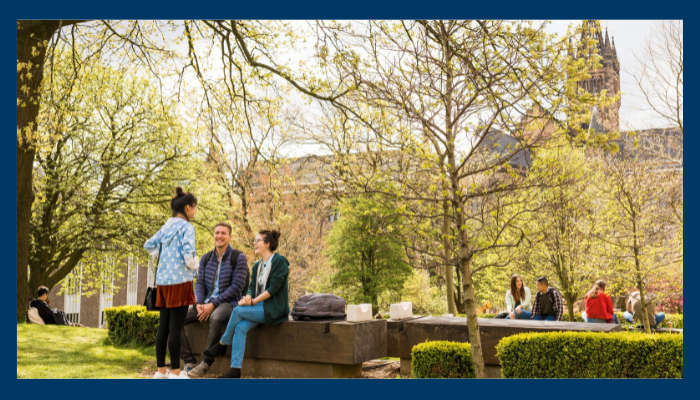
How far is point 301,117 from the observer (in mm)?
19172

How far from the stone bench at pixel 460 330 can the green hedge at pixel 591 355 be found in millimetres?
686

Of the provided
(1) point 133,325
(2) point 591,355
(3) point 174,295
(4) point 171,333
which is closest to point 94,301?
(1) point 133,325

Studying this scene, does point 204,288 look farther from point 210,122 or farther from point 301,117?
point 301,117

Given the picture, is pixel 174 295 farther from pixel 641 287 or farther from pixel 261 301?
pixel 641 287

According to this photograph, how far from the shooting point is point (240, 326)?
20.9 feet

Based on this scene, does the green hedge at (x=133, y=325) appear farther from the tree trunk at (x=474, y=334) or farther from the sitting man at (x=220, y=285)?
the tree trunk at (x=474, y=334)

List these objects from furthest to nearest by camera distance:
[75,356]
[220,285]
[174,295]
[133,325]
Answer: [133,325] → [75,356] → [220,285] → [174,295]

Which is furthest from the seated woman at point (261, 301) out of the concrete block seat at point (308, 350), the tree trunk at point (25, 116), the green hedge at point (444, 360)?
the tree trunk at point (25, 116)

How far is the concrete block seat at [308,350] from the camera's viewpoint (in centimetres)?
650

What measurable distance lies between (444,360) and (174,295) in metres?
3.21

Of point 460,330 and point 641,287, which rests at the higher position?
point 641,287

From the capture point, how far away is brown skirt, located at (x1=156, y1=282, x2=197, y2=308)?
18.5 ft
